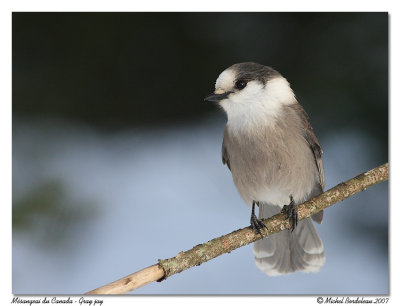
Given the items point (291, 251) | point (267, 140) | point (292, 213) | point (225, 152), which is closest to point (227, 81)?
point (267, 140)

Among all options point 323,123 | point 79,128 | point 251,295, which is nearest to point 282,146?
point 323,123

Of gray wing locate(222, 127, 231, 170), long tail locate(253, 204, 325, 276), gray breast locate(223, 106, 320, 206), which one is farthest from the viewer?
long tail locate(253, 204, 325, 276)

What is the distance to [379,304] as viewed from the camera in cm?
225

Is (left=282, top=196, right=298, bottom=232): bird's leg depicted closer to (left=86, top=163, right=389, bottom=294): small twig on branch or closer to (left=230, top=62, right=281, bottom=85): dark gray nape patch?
(left=86, top=163, right=389, bottom=294): small twig on branch

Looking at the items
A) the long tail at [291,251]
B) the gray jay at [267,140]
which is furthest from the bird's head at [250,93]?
the long tail at [291,251]

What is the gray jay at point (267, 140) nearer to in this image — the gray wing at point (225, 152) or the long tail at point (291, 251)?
the gray wing at point (225, 152)

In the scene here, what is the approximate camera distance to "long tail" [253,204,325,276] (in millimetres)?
2629

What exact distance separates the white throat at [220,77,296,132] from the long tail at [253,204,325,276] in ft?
1.74

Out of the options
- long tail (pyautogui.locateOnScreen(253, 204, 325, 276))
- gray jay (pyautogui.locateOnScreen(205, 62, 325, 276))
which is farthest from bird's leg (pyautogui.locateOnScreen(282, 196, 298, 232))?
long tail (pyautogui.locateOnScreen(253, 204, 325, 276))

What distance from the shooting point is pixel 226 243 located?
1.98m

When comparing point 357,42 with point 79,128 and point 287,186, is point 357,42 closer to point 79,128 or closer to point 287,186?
point 287,186

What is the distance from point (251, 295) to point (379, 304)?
53 centimetres

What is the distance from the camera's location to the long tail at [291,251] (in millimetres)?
2629

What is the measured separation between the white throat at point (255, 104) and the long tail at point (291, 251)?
531 millimetres
